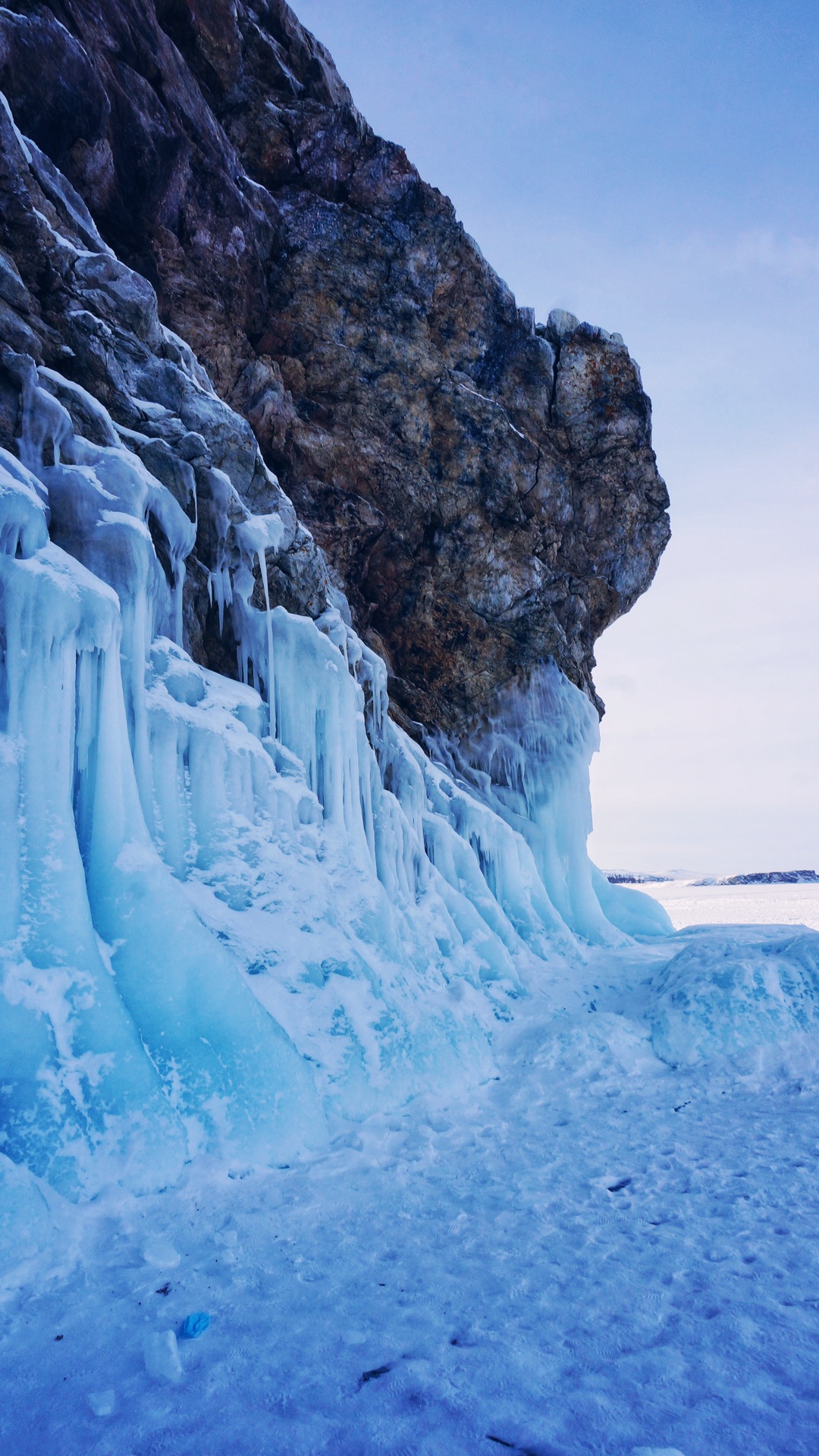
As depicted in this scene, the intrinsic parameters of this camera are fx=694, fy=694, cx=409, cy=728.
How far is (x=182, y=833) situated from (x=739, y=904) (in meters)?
34.7

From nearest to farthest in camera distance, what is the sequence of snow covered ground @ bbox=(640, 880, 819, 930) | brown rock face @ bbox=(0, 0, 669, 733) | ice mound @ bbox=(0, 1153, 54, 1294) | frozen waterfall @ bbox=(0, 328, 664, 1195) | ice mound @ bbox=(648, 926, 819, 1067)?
ice mound @ bbox=(0, 1153, 54, 1294)
frozen waterfall @ bbox=(0, 328, 664, 1195)
ice mound @ bbox=(648, 926, 819, 1067)
brown rock face @ bbox=(0, 0, 669, 733)
snow covered ground @ bbox=(640, 880, 819, 930)

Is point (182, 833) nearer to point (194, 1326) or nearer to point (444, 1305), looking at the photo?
point (194, 1326)

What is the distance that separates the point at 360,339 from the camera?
13586 millimetres

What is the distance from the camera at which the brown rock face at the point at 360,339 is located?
10922mm

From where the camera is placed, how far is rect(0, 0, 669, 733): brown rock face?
10.9 m

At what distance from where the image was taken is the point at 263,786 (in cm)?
741

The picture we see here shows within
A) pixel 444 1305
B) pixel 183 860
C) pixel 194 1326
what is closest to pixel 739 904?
pixel 183 860

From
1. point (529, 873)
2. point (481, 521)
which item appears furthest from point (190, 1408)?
point (481, 521)

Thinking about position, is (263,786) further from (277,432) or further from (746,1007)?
(277,432)

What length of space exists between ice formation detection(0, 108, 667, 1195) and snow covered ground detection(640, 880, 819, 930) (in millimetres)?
14501

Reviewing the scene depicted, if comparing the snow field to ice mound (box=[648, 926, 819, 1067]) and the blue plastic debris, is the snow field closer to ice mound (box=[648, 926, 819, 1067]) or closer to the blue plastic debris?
the blue plastic debris

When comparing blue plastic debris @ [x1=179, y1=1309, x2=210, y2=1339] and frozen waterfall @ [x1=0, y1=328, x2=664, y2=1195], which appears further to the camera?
frozen waterfall @ [x1=0, y1=328, x2=664, y2=1195]

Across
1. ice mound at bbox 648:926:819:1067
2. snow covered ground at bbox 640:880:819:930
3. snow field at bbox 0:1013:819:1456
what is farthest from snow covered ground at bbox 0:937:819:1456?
snow covered ground at bbox 640:880:819:930

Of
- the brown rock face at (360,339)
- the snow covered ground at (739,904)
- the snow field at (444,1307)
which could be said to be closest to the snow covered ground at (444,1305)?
the snow field at (444,1307)
